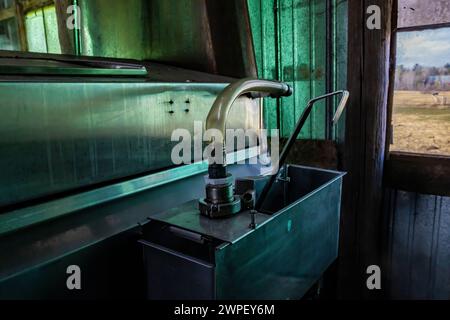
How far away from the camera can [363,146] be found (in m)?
2.13

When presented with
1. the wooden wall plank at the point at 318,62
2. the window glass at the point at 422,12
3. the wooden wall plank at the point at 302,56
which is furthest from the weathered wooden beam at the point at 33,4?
the window glass at the point at 422,12

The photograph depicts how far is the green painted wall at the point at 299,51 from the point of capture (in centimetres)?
224

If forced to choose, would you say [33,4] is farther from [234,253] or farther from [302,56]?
[234,253]

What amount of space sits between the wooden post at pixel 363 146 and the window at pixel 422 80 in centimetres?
15

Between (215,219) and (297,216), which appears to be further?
(297,216)

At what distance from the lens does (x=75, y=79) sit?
1083 mm

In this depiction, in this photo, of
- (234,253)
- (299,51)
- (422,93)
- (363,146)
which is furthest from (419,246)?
(234,253)

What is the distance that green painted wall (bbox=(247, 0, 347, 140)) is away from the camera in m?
2.24

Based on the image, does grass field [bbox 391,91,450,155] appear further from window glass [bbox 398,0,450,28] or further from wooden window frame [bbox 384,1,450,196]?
window glass [bbox 398,0,450,28]

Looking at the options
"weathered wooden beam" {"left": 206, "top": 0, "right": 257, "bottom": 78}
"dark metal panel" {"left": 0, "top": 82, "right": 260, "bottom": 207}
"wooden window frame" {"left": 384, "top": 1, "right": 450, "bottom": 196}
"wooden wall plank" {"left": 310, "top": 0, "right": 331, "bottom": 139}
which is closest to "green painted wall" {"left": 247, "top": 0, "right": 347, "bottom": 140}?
"wooden wall plank" {"left": 310, "top": 0, "right": 331, "bottom": 139}

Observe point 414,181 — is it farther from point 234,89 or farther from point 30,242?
point 30,242

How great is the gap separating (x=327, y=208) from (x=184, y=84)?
0.76m

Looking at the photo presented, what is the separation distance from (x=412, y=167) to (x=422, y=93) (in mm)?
452

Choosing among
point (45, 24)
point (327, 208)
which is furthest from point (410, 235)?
point (45, 24)
